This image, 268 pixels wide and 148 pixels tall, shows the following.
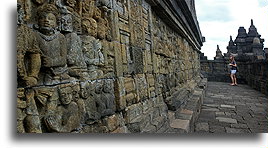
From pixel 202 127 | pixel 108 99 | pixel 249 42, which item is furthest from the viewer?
pixel 249 42

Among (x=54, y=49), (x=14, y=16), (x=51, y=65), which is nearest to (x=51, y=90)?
(x=51, y=65)

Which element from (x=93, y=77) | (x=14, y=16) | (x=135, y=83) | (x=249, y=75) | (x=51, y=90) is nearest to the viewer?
(x=14, y=16)

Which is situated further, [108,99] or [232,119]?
[232,119]

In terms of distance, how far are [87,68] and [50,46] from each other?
0.42 m

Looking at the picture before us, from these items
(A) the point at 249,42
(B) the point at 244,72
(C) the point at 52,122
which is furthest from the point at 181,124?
(A) the point at 249,42

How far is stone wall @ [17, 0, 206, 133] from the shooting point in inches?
48.4

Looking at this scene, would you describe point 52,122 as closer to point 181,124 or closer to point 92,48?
point 92,48

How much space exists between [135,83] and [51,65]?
1.31 m

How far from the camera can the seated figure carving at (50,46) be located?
4.28ft

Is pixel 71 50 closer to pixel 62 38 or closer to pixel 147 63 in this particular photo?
pixel 62 38

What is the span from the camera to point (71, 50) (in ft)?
5.07

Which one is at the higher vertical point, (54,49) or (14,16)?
(14,16)

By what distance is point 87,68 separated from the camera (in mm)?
1725

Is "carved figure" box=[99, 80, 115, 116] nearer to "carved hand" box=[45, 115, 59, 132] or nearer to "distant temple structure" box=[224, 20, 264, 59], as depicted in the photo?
"carved hand" box=[45, 115, 59, 132]
